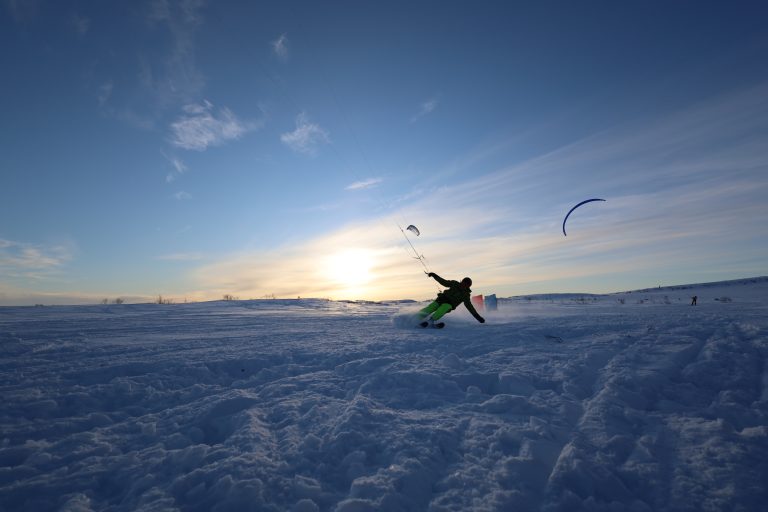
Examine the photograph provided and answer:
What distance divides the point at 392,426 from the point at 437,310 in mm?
7602

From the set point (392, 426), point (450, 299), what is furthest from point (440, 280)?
point (392, 426)

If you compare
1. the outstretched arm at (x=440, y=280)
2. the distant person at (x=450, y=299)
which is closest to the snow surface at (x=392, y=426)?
the distant person at (x=450, y=299)

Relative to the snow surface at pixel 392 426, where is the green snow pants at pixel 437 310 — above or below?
above

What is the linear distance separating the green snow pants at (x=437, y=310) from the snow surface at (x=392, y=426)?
3832 mm

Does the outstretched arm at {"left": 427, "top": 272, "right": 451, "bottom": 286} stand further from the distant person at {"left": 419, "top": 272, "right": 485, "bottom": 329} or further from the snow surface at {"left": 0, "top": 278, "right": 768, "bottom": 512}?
the snow surface at {"left": 0, "top": 278, "right": 768, "bottom": 512}

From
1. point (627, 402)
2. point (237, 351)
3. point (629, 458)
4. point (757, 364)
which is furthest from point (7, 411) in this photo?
point (757, 364)

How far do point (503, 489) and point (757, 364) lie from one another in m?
5.54

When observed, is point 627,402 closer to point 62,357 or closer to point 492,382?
point 492,382

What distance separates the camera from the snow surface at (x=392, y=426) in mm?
3311

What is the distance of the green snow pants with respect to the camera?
11.7m

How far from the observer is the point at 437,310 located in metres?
11.8

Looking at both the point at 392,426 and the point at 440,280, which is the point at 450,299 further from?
the point at 392,426

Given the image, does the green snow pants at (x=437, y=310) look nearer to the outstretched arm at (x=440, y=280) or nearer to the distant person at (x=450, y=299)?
the distant person at (x=450, y=299)

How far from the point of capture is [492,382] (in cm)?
577
